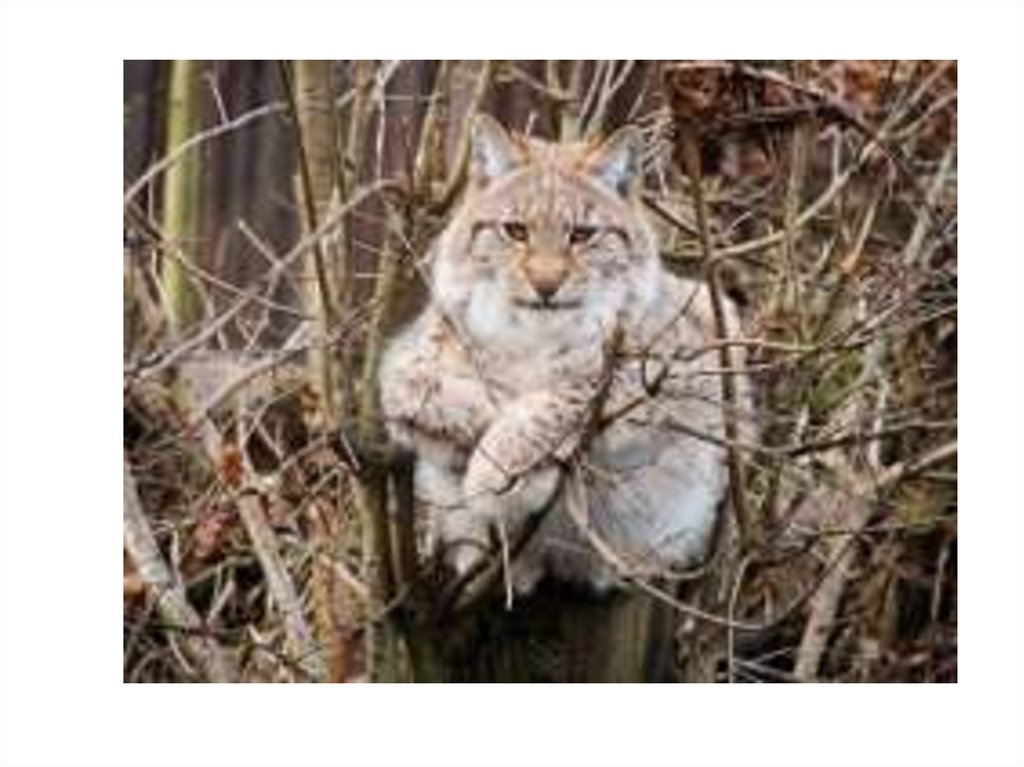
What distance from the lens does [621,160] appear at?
2.38 meters

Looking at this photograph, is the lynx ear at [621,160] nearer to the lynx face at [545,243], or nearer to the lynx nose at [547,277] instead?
the lynx face at [545,243]

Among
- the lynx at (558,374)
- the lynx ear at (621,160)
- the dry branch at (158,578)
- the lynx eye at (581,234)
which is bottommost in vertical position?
the dry branch at (158,578)

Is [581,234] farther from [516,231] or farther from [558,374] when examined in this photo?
[558,374]

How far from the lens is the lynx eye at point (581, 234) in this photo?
2.37 metres

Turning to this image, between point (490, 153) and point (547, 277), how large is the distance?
22 cm

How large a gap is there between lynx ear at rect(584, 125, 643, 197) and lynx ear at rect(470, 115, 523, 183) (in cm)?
13

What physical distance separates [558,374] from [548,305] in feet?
0.34

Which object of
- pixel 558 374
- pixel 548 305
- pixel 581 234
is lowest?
pixel 558 374
